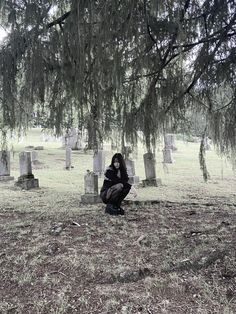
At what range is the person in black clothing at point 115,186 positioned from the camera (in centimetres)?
646

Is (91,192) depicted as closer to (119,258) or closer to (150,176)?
(150,176)

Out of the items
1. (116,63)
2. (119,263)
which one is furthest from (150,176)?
(116,63)

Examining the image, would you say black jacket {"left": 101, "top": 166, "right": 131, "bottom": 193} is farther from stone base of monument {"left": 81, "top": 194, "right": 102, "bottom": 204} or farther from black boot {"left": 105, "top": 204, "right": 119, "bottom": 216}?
stone base of monument {"left": 81, "top": 194, "right": 102, "bottom": 204}

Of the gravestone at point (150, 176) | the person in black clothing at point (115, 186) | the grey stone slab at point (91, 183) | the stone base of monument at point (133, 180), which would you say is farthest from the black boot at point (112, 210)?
the gravestone at point (150, 176)

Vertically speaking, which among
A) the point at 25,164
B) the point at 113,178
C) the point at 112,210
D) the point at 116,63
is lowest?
the point at 112,210

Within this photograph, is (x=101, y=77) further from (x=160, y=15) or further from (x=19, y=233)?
(x=19, y=233)

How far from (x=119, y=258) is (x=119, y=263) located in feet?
0.47

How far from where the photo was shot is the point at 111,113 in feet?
15.9

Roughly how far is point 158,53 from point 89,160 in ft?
39.9

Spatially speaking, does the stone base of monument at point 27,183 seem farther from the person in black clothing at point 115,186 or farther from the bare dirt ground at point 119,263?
the person in black clothing at point 115,186

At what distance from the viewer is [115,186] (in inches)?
256

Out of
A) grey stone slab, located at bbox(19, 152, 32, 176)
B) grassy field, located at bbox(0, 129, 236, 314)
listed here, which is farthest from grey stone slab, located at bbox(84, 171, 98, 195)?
grey stone slab, located at bbox(19, 152, 32, 176)

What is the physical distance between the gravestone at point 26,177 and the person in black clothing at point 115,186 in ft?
12.3

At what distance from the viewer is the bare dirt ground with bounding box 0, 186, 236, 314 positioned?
137 inches
